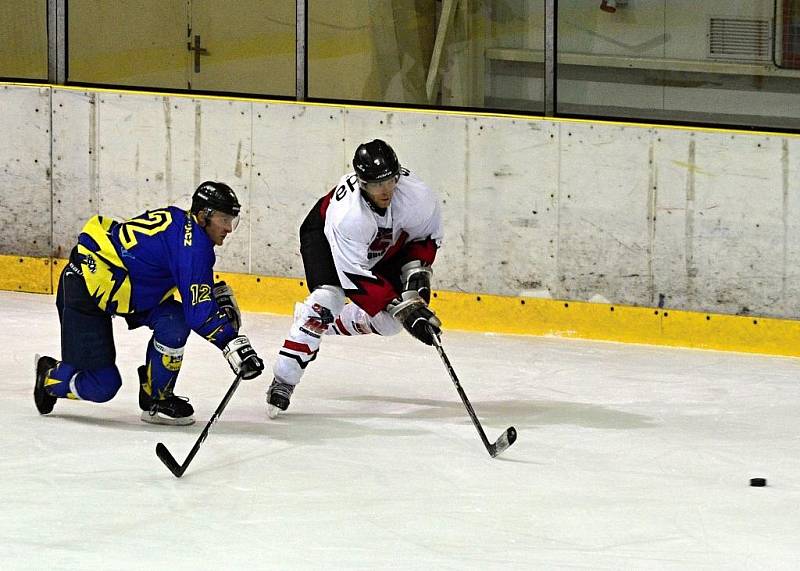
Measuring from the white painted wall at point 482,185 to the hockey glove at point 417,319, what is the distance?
188 cm

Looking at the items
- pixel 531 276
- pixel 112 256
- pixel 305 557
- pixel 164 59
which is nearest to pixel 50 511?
pixel 305 557

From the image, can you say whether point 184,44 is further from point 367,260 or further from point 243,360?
point 243,360

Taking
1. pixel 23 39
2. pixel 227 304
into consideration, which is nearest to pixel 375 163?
pixel 227 304

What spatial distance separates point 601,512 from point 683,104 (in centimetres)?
295

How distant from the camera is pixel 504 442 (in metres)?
4.73

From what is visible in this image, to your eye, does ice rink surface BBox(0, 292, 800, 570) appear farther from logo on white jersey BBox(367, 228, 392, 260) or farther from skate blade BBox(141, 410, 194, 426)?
logo on white jersey BBox(367, 228, 392, 260)

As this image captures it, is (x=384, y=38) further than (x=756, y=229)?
Yes

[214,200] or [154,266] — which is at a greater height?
[214,200]

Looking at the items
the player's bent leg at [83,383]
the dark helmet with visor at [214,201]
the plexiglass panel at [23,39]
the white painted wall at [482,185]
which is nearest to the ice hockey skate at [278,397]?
the player's bent leg at [83,383]

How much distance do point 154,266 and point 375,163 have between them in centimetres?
77

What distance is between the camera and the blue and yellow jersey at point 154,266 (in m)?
4.76

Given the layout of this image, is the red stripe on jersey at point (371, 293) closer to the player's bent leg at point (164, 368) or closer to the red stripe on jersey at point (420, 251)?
the red stripe on jersey at point (420, 251)

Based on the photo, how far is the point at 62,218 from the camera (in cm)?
763

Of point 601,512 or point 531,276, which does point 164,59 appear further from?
point 601,512
